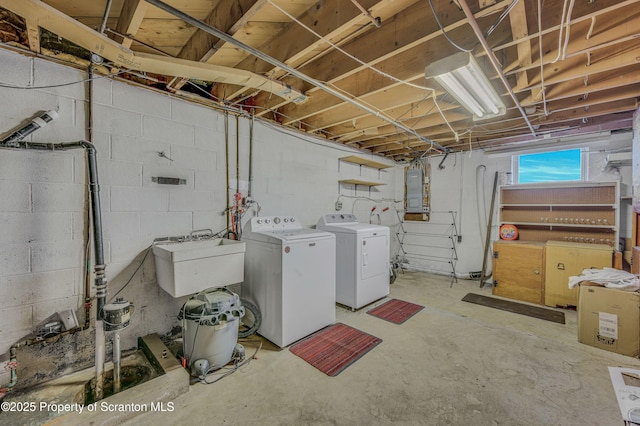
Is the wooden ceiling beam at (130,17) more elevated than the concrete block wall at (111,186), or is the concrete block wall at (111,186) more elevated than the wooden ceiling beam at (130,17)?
the wooden ceiling beam at (130,17)

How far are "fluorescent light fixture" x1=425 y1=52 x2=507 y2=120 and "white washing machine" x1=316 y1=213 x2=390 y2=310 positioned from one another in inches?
70.8

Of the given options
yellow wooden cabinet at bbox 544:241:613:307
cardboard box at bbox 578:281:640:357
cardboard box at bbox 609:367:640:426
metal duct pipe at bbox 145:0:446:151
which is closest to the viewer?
cardboard box at bbox 609:367:640:426

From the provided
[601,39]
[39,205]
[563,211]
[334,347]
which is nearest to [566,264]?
[563,211]

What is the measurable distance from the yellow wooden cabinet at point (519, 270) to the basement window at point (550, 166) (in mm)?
1055

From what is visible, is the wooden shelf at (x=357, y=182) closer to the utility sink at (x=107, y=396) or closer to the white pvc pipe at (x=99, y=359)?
the utility sink at (x=107, y=396)

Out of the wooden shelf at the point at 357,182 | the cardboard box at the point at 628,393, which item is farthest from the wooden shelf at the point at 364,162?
the cardboard box at the point at 628,393

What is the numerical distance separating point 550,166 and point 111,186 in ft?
18.8

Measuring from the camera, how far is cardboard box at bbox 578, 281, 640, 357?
2.40 meters

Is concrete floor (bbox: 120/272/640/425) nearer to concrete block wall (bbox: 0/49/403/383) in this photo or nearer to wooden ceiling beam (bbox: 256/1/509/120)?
concrete block wall (bbox: 0/49/403/383)

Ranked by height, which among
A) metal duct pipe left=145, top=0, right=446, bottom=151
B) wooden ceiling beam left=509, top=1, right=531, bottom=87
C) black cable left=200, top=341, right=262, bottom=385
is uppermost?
wooden ceiling beam left=509, top=1, right=531, bottom=87

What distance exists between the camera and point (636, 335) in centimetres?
238

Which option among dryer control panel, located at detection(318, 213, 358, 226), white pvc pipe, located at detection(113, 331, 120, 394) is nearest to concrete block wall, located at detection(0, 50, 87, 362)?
white pvc pipe, located at detection(113, 331, 120, 394)

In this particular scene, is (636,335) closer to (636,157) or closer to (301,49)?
(636,157)

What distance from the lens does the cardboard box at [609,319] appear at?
240 centimetres
